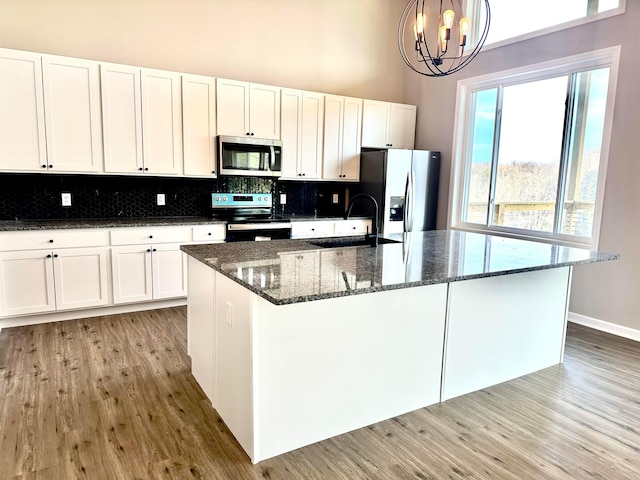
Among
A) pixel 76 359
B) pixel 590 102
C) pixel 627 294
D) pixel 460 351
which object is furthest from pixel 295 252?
pixel 590 102

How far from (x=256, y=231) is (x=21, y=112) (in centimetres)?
230

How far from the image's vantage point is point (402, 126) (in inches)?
229

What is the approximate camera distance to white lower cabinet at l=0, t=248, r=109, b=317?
356 centimetres

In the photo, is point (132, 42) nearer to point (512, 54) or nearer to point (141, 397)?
point (141, 397)

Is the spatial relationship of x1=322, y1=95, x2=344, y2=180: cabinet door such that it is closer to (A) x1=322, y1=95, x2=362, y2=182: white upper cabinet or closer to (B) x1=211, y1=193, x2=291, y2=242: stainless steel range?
(A) x1=322, y1=95, x2=362, y2=182: white upper cabinet

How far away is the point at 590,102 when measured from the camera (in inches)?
162

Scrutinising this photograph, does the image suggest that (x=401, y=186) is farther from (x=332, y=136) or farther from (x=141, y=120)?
(x=141, y=120)

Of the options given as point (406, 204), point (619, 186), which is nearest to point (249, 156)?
point (406, 204)

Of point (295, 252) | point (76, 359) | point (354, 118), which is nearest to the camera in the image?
point (295, 252)

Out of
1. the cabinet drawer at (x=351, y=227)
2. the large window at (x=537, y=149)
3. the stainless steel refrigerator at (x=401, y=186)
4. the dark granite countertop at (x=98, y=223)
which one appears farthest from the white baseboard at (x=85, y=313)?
the large window at (x=537, y=149)

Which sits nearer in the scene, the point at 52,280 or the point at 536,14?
the point at 52,280

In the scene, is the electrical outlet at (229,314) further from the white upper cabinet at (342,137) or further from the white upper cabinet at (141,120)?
the white upper cabinet at (342,137)

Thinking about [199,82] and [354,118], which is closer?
[199,82]

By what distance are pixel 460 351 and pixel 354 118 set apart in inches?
140
